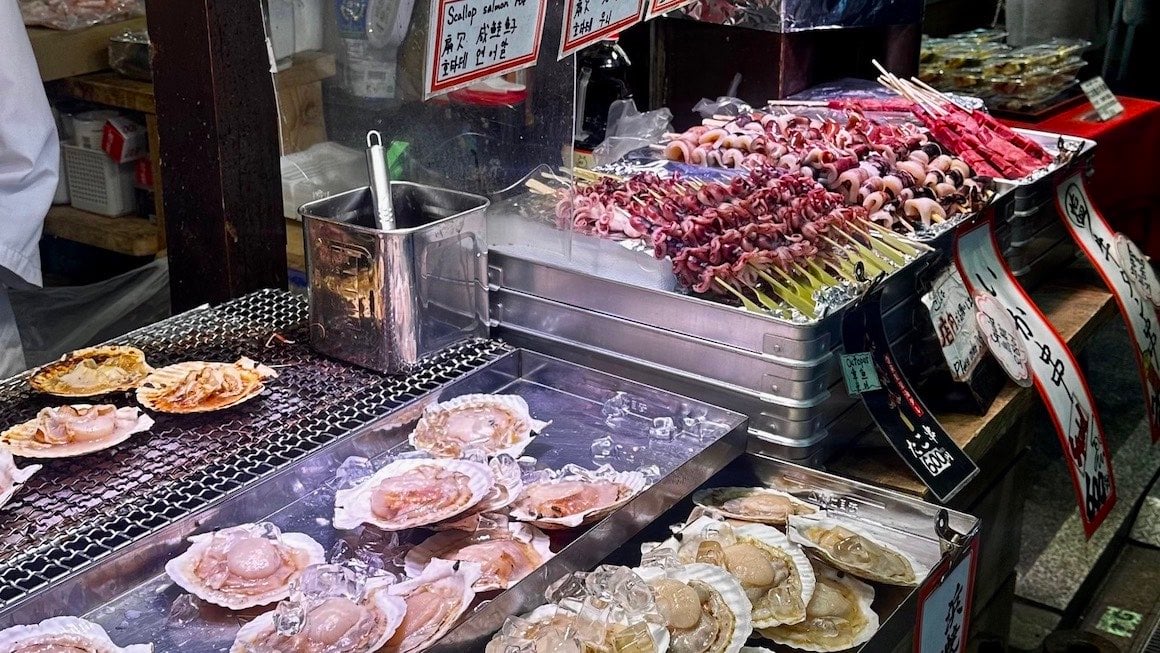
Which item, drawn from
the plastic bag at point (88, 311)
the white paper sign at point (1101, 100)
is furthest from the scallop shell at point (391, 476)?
the white paper sign at point (1101, 100)

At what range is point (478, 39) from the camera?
2.30m

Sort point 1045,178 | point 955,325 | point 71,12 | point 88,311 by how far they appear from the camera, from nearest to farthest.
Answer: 1. point 955,325
2. point 1045,178
3. point 88,311
4. point 71,12

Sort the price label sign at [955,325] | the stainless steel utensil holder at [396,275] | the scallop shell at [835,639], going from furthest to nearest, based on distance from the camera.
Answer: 1. the price label sign at [955,325]
2. the stainless steel utensil holder at [396,275]
3. the scallop shell at [835,639]

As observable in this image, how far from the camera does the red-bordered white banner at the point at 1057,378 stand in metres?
2.65

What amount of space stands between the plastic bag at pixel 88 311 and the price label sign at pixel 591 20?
8.66 ft

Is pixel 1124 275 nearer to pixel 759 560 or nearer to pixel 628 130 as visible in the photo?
pixel 628 130

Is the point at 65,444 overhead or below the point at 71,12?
below

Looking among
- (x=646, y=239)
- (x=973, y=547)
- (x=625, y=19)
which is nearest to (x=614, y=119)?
(x=625, y=19)

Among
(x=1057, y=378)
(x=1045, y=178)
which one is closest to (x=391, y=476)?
(x=1057, y=378)

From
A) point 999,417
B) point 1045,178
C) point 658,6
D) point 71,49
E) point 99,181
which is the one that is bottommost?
point 99,181

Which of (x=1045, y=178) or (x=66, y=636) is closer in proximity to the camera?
(x=66, y=636)

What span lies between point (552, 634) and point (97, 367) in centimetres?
114

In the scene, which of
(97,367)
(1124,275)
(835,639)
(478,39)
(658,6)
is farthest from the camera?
(1124,275)

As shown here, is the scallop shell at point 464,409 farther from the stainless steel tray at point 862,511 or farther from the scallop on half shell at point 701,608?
the scallop on half shell at point 701,608
